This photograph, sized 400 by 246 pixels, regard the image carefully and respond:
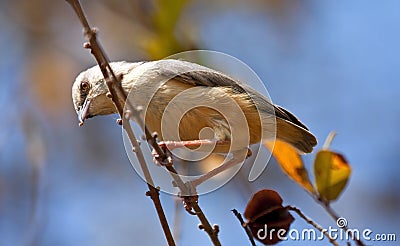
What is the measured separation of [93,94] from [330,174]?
141cm

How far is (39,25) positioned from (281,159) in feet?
15.3

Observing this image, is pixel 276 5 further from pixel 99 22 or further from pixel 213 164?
pixel 213 164

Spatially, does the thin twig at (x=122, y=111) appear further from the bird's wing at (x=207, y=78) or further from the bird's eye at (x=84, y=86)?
the bird's eye at (x=84, y=86)

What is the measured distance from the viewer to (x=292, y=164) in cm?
239

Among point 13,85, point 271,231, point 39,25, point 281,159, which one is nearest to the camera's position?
point 271,231

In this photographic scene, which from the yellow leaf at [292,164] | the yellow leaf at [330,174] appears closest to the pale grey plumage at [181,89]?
the yellow leaf at [292,164]

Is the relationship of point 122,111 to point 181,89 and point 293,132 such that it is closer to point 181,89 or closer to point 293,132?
point 181,89

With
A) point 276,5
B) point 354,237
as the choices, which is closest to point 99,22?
point 276,5

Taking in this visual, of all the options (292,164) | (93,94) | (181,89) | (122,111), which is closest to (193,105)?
(181,89)

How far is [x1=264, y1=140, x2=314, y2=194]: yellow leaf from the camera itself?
2312 millimetres

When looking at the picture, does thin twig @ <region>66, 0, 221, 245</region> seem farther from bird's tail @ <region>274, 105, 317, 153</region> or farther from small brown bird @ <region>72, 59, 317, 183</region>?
bird's tail @ <region>274, 105, 317, 153</region>

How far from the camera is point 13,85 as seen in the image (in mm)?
5680

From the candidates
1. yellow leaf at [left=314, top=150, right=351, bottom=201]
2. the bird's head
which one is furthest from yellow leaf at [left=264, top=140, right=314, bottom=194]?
the bird's head

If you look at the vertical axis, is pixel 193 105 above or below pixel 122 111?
above
